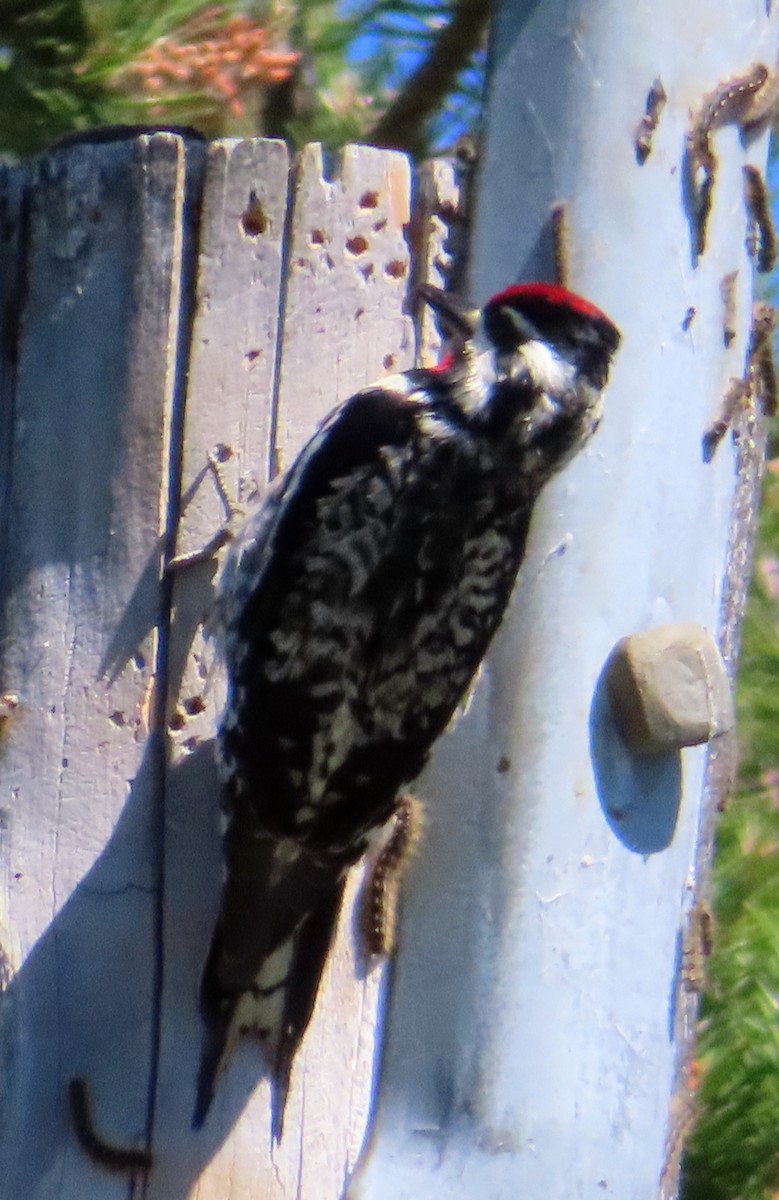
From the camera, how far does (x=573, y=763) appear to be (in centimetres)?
197

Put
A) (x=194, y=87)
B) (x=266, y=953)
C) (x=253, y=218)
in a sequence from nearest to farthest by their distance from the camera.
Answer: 1. (x=266, y=953)
2. (x=253, y=218)
3. (x=194, y=87)

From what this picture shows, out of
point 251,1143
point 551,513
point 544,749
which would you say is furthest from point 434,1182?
point 551,513

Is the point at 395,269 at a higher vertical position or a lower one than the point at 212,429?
higher

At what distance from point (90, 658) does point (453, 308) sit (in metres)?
0.62

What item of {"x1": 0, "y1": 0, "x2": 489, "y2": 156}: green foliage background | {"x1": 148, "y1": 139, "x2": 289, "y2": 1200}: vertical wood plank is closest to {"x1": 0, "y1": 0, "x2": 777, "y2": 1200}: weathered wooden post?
{"x1": 148, "y1": 139, "x2": 289, "y2": 1200}: vertical wood plank

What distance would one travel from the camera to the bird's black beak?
78.1 inches

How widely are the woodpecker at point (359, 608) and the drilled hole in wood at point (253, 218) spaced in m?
0.21

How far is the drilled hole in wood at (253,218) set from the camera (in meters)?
1.96

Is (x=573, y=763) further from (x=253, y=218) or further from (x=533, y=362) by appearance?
(x=253, y=218)

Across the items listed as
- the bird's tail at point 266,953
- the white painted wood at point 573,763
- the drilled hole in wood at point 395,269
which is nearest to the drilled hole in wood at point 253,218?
the drilled hole in wood at point 395,269

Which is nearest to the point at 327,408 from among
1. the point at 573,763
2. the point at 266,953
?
the point at 573,763

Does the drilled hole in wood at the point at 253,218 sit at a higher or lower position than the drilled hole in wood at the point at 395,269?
higher

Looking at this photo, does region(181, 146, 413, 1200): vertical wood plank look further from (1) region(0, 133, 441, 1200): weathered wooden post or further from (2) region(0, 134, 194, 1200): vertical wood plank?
(2) region(0, 134, 194, 1200): vertical wood plank

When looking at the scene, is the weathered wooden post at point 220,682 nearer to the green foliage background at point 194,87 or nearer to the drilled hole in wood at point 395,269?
the drilled hole in wood at point 395,269
